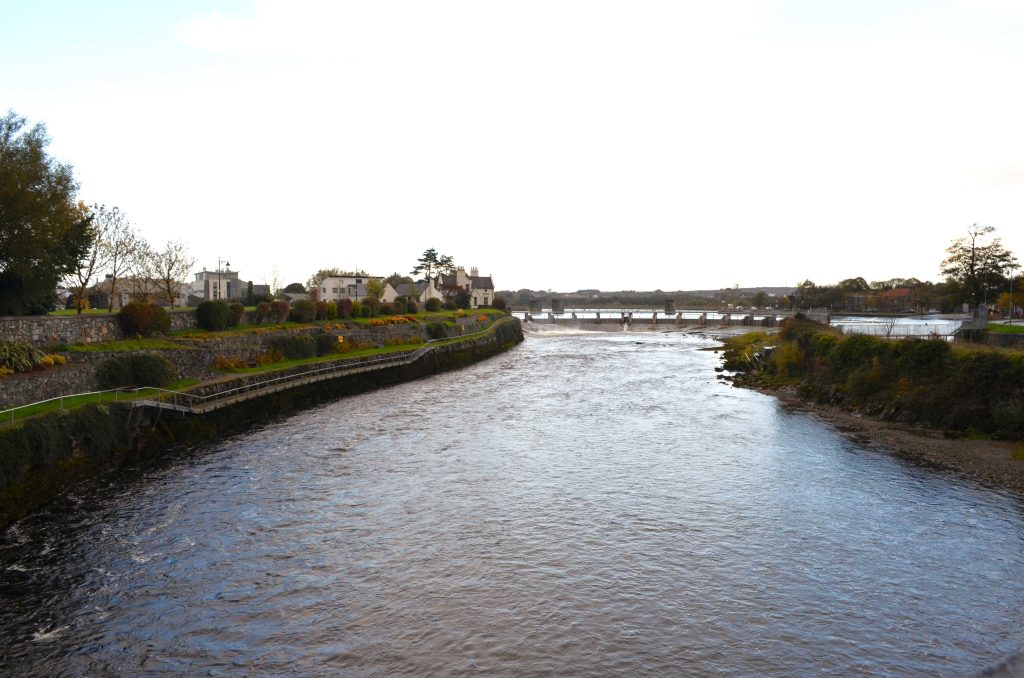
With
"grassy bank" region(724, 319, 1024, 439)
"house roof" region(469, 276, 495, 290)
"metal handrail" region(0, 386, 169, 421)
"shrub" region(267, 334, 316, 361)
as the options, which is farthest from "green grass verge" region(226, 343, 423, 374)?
"house roof" region(469, 276, 495, 290)

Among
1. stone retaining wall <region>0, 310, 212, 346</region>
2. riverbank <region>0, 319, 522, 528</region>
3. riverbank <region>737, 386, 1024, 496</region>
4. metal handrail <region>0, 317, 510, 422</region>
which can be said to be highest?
stone retaining wall <region>0, 310, 212, 346</region>

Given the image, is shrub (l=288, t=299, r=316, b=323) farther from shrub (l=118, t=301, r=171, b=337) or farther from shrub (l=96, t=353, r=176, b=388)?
shrub (l=96, t=353, r=176, b=388)

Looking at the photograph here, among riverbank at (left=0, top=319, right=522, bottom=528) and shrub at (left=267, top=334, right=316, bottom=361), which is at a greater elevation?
shrub at (left=267, top=334, right=316, bottom=361)

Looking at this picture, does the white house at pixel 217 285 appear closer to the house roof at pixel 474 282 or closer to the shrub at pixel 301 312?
the house roof at pixel 474 282

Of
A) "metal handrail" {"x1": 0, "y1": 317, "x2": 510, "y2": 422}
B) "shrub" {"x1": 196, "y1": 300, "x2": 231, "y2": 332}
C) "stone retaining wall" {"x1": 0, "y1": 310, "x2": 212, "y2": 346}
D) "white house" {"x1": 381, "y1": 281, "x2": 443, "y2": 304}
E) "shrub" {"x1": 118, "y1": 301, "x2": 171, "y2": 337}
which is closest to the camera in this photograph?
"metal handrail" {"x1": 0, "y1": 317, "x2": 510, "y2": 422}

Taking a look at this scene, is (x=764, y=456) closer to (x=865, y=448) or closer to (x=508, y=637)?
(x=865, y=448)

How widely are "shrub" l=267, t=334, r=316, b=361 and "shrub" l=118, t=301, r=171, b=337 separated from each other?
8.83 m

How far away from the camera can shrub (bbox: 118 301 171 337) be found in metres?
37.2

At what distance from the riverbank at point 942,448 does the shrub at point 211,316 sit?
131 ft

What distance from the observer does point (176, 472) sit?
25391mm

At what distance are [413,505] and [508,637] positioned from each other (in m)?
8.55

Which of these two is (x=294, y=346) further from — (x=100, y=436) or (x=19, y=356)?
(x=100, y=436)

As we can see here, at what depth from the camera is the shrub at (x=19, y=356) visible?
25.5 metres

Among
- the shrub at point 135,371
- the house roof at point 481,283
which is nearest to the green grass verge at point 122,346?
the shrub at point 135,371
